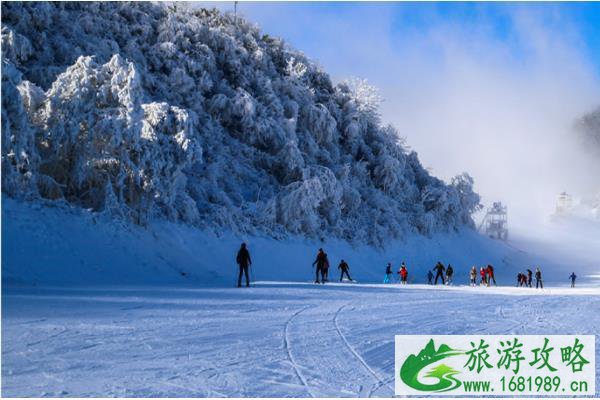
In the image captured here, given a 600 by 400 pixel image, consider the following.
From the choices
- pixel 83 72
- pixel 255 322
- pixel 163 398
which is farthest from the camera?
pixel 83 72

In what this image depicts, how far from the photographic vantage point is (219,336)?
9344mm

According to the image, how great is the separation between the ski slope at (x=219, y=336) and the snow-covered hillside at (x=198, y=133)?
8979mm

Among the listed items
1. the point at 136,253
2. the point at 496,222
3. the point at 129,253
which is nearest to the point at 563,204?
the point at 496,222

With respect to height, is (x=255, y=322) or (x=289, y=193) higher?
(x=289, y=193)

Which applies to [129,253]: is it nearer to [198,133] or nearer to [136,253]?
[136,253]

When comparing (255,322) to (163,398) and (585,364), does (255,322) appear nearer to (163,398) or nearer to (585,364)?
(163,398)

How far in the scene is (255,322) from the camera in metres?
11.0

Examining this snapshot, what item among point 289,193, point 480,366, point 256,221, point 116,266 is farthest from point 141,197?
point 480,366

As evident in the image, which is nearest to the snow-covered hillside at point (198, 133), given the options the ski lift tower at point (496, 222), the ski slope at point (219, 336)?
the ski slope at point (219, 336)

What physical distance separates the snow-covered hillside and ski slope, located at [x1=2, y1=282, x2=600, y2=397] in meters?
8.98

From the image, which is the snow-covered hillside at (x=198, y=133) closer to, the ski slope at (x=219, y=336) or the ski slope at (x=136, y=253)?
the ski slope at (x=136, y=253)

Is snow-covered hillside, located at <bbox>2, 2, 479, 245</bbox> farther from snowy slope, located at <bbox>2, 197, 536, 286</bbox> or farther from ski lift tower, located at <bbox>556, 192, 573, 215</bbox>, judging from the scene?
ski lift tower, located at <bbox>556, 192, 573, 215</bbox>

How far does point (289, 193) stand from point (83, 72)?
51.4ft

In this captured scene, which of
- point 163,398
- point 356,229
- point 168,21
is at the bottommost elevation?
point 163,398
